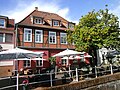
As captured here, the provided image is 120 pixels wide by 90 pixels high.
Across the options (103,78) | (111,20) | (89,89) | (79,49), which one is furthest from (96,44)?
(89,89)

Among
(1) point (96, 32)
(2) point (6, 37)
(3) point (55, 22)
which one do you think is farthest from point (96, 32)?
(3) point (55, 22)

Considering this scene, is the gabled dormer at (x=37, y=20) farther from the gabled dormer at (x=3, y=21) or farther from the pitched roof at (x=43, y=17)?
the gabled dormer at (x=3, y=21)

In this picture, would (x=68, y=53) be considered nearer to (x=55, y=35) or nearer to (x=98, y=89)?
(x=98, y=89)

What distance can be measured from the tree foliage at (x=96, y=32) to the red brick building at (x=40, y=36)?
11.5 m

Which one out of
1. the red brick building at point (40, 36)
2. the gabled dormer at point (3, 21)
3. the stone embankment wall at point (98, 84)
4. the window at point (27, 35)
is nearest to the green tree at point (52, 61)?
the red brick building at point (40, 36)

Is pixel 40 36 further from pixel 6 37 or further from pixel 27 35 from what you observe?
pixel 6 37

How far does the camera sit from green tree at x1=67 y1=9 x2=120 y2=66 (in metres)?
15.2

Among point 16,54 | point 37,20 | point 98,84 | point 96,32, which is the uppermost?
point 37,20

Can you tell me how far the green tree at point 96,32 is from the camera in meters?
15.2

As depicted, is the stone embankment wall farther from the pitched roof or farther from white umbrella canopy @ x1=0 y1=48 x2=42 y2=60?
the pitched roof

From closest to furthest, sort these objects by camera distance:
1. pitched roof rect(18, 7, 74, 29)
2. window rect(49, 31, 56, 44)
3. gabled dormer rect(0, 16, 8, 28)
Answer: gabled dormer rect(0, 16, 8, 28)
pitched roof rect(18, 7, 74, 29)
window rect(49, 31, 56, 44)

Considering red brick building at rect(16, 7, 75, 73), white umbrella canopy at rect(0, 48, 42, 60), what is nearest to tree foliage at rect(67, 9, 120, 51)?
white umbrella canopy at rect(0, 48, 42, 60)

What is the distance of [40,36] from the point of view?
28969 mm

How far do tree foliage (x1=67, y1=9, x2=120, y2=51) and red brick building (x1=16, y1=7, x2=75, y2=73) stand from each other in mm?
11474
